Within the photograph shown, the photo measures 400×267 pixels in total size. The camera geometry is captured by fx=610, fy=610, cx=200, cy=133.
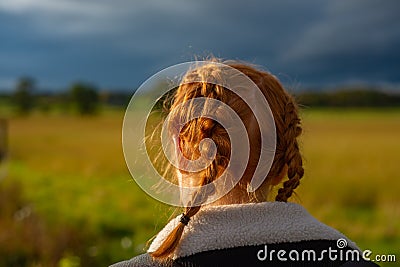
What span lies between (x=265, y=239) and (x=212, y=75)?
0.53m

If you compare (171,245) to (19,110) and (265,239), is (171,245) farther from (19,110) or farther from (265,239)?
(19,110)

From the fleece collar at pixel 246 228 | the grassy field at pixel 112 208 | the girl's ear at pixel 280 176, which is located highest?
the girl's ear at pixel 280 176

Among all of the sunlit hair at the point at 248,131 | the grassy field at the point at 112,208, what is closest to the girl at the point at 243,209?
the sunlit hair at the point at 248,131

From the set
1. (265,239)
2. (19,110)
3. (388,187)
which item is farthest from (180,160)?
(19,110)

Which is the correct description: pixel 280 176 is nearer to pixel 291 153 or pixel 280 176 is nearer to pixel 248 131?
pixel 291 153

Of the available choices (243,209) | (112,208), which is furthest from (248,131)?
(112,208)

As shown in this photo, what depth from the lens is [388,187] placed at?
1280 cm

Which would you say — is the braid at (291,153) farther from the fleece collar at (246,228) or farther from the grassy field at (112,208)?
the grassy field at (112,208)

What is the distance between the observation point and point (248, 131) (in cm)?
187

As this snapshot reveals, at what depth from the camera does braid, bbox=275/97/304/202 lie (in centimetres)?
191

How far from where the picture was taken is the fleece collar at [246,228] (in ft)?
5.79

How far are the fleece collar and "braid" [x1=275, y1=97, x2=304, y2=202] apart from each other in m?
0.13

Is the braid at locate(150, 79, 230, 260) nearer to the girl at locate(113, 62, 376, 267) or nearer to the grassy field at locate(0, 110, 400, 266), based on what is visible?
the girl at locate(113, 62, 376, 267)

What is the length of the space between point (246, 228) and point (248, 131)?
0.98 ft
